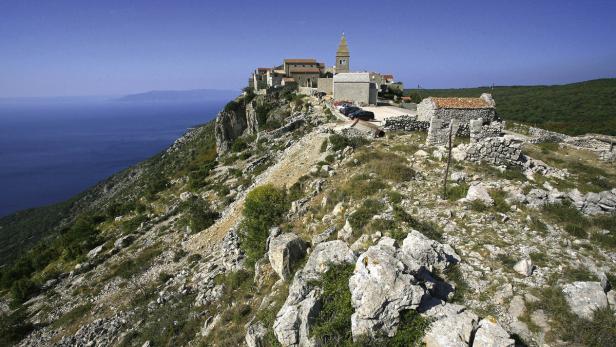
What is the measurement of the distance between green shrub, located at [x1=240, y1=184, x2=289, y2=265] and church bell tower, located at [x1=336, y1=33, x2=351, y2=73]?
1916 inches

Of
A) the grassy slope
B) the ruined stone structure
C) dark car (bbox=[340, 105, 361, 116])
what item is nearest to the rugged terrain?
the ruined stone structure

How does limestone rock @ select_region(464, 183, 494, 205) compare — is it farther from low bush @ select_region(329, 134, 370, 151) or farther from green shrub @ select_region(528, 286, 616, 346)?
low bush @ select_region(329, 134, 370, 151)

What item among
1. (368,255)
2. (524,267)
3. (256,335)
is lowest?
(256,335)

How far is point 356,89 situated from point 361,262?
35.4 metres

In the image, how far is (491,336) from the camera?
22.2 feet

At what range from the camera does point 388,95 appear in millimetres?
51750

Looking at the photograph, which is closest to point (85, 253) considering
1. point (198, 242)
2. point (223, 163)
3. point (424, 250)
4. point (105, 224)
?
point (105, 224)

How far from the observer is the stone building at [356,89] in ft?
134

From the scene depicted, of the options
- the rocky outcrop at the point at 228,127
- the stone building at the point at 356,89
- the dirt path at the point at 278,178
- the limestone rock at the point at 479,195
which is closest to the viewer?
the limestone rock at the point at 479,195

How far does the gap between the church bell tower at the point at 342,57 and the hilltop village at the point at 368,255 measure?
112 feet

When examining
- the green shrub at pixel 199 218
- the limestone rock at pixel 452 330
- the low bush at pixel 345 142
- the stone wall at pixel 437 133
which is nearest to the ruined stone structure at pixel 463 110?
the stone wall at pixel 437 133

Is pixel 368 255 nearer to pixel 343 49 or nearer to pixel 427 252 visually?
pixel 427 252

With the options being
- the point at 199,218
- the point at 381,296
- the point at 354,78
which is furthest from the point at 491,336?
the point at 354,78

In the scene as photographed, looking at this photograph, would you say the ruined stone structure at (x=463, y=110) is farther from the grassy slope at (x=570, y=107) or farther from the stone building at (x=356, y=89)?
the grassy slope at (x=570, y=107)
